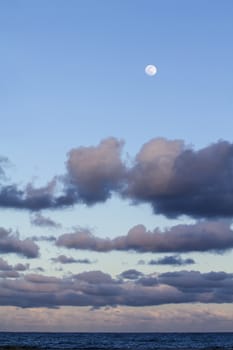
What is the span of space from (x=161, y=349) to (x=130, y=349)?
20.2ft

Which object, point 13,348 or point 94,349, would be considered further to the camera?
point 94,349

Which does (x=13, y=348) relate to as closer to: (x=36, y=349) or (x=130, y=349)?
(x=36, y=349)

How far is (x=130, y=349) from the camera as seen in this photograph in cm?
13888

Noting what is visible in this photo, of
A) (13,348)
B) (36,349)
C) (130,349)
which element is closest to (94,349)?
(130,349)

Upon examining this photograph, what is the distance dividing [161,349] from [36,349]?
98.3ft

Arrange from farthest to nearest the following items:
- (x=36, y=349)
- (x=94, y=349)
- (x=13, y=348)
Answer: (x=94, y=349)
(x=36, y=349)
(x=13, y=348)

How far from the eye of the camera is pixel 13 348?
11169 cm

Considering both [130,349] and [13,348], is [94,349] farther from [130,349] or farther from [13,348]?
[13,348]

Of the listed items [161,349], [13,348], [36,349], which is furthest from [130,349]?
[13,348]

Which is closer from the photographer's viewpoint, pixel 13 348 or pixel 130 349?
pixel 13 348

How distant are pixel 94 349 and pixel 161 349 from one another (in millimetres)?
13286

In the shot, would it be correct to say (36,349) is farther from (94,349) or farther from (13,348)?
(94,349)

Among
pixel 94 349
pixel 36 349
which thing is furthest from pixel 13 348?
pixel 94 349

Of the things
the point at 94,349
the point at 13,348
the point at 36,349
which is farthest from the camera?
the point at 94,349
